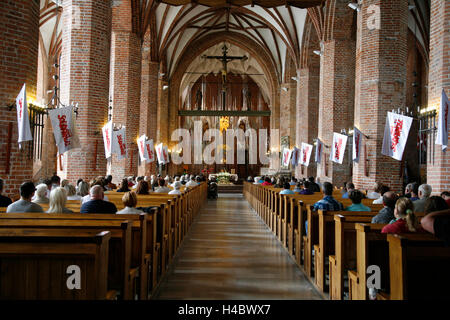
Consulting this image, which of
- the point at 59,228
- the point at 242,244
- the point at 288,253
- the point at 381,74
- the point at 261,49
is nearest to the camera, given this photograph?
the point at 59,228

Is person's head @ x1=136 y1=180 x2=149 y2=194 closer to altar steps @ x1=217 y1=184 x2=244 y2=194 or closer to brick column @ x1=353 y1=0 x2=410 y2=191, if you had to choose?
brick column @ x1=353 y1=0 x2=410 y2=191

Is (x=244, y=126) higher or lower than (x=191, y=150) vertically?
higher

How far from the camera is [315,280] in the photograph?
194 inches

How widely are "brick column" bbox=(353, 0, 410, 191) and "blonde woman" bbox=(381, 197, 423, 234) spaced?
22.7ft

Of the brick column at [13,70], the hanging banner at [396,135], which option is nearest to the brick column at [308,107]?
the hanging banner at [396,135]

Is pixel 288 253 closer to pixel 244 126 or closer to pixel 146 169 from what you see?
pixel 146 169

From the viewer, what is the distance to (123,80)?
1362 centimetres

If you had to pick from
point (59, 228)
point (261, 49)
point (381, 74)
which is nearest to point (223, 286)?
point (59, 228)

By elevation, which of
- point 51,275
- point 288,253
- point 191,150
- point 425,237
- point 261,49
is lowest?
point 288,253

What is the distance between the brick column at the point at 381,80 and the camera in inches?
392

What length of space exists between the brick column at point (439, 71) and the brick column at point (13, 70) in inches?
291

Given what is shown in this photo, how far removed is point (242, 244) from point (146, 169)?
1147 centimetres

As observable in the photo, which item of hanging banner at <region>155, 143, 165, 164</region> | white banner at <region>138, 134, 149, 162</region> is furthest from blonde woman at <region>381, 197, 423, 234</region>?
hanging banner at <region>155, 143, 165, 164</region>

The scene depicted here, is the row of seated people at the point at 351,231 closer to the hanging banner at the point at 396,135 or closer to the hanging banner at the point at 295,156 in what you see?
the hanging banner at the point at 396,135
